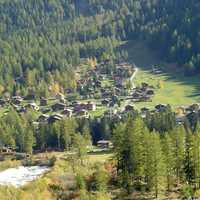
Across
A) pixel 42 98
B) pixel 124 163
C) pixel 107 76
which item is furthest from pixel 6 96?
pixel 124 163

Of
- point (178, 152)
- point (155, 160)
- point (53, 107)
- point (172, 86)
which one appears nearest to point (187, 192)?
point (155, 160)

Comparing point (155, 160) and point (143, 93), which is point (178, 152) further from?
point (143, 93)

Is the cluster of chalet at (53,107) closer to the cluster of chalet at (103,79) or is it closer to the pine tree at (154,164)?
the cluster of chalet at (103,79)

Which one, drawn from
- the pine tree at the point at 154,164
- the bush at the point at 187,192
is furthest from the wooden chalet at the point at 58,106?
the bush at the point at 187,192

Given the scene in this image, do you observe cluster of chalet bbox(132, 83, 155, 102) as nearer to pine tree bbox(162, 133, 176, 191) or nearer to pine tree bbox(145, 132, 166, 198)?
pine tree bbox(162, 133, 176, 191)

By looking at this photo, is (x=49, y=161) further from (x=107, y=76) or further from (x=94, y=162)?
(x=107, y=76)

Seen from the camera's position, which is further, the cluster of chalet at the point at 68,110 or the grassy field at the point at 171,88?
the grassy field at the point at 171,88

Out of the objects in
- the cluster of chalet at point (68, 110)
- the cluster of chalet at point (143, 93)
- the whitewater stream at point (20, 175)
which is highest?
the cluster of chalet at point (143, 93)
